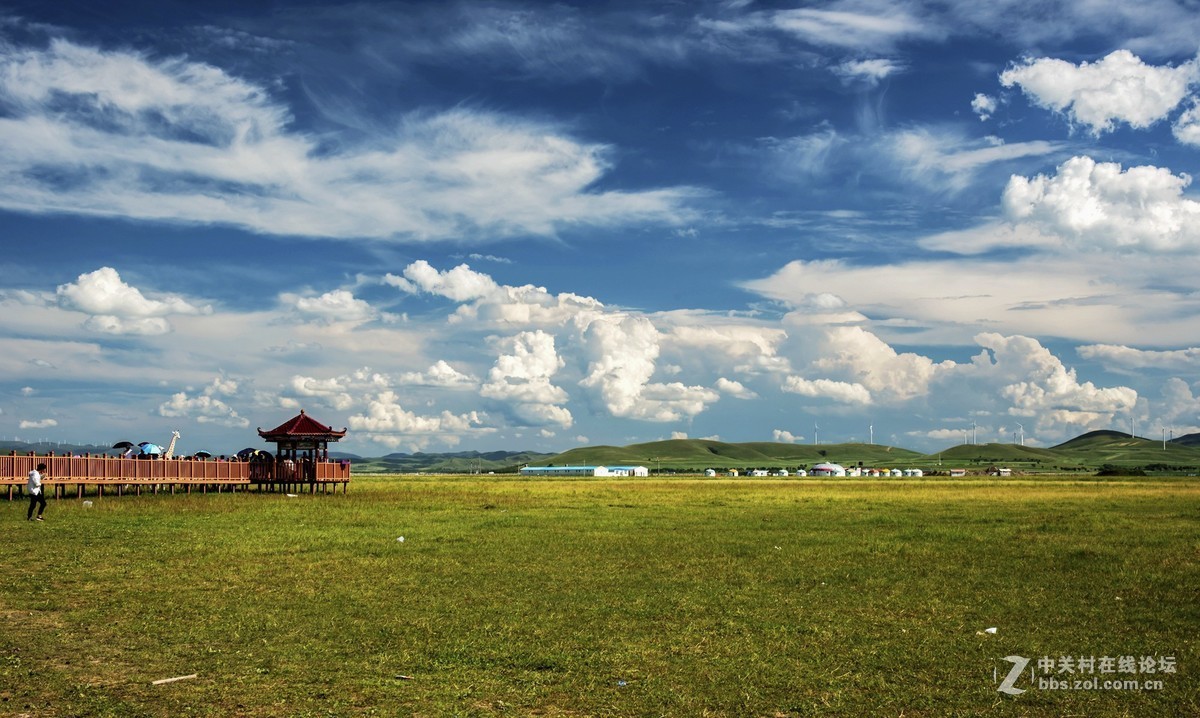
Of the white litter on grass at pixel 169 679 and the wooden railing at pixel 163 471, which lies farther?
the wooden railing at pixel 163 471

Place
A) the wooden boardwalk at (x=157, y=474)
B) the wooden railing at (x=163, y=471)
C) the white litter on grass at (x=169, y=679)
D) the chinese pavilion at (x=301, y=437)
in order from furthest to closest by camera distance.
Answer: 1. the chinese pavilion at (x=301, y=437)
2. the wooden boardwalk at (x=157, y=474)
3. the wooden railing at (x=163, y=471)
4. the white litter on grass at (x=169, y=679)

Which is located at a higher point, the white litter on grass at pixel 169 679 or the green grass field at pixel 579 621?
the white litter on grass at pixel 169 679

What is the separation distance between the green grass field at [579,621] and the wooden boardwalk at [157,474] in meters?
19.2

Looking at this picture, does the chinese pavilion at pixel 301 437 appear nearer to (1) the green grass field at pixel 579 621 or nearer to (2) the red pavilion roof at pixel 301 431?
(2) the red pavilion roof at pixel 301 431

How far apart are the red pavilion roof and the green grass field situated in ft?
106

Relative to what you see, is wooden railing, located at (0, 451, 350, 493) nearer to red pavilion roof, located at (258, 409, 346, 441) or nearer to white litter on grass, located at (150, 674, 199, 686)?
red pavilion roof, located at (258, 409, 346, 441)

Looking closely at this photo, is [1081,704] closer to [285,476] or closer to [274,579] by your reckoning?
[274,579]

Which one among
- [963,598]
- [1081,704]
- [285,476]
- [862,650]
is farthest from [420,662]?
[285,476]

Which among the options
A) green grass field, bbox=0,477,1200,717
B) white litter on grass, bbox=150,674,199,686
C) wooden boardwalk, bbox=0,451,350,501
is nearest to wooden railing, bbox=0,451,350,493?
wooden boardwalk, bbox=0,451,350,501

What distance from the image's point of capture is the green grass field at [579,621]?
11.6 metres

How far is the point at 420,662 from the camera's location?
43.9ft

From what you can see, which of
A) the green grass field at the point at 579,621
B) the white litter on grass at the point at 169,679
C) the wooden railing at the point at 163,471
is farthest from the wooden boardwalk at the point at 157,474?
the white litter on grass at the point at 169,679

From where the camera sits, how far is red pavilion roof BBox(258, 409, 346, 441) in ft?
214

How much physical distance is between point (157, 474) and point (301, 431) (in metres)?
10.9
